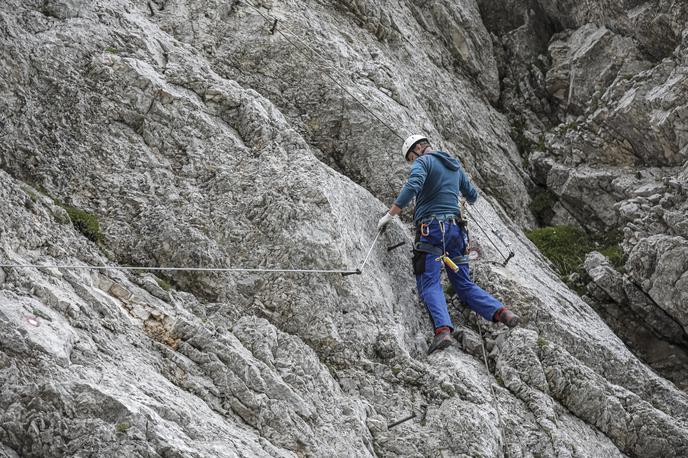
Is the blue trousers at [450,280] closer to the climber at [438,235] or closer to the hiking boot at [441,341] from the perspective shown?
the climber at [438,235]

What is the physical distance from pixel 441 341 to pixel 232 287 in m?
2.94

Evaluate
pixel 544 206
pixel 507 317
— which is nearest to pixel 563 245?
pixel 544 206

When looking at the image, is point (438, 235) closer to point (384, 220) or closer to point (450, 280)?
point (450, 280)

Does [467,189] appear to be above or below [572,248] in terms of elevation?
below

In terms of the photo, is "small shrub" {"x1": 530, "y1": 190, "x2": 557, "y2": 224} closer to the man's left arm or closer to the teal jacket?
the teal jacket

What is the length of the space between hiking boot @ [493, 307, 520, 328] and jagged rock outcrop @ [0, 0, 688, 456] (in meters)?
0.23

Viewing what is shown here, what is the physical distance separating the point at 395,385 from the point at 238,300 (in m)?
2.21

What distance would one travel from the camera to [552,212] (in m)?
16.0

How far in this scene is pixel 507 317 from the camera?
10.1 metres

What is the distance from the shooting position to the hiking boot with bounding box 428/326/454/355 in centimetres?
969

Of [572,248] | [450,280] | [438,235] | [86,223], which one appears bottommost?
[86,223]

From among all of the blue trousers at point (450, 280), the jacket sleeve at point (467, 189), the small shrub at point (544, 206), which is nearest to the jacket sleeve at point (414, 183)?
the blue trousers at point (450, 280)

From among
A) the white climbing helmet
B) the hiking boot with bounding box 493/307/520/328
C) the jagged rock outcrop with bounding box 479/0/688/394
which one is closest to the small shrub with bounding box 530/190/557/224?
the jagged rock outcrop with bounding box 479/0/688/394

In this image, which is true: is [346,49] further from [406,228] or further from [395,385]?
[395,385]
